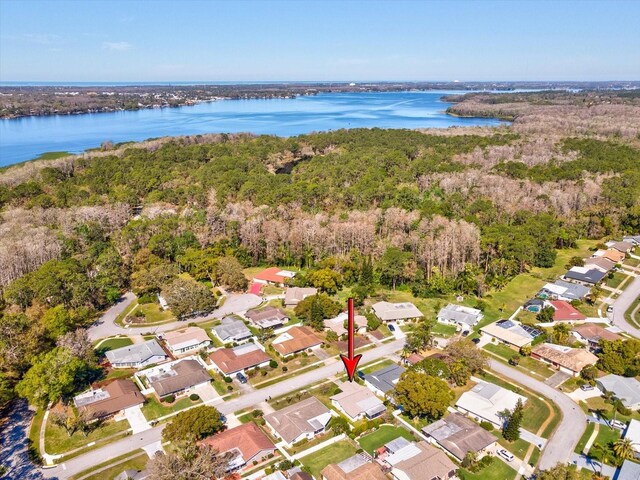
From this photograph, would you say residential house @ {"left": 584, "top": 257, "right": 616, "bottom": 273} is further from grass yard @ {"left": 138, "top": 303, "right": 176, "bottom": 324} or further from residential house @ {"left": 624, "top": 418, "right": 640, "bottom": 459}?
grass yard @ {"left": 138, "top": 303, "right": 176, "bottom": 324}

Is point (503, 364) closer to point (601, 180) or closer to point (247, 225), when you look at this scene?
point (247, 225)

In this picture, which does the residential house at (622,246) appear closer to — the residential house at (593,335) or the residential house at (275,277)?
the residential house at (593,335)

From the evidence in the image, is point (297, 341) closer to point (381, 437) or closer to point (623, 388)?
point (381, 437)

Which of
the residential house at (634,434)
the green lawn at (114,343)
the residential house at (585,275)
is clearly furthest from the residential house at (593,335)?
the green lawn at (114,343)

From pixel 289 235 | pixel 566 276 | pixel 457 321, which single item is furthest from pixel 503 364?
pixel 289 235

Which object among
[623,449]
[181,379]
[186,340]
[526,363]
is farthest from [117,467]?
[526,363]

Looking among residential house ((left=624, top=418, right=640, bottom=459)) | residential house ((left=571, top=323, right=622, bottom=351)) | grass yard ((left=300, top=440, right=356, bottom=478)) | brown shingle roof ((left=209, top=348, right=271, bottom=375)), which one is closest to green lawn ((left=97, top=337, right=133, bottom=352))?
brown shingle roof ((left=209, top=348, right=271, bottom=375))
